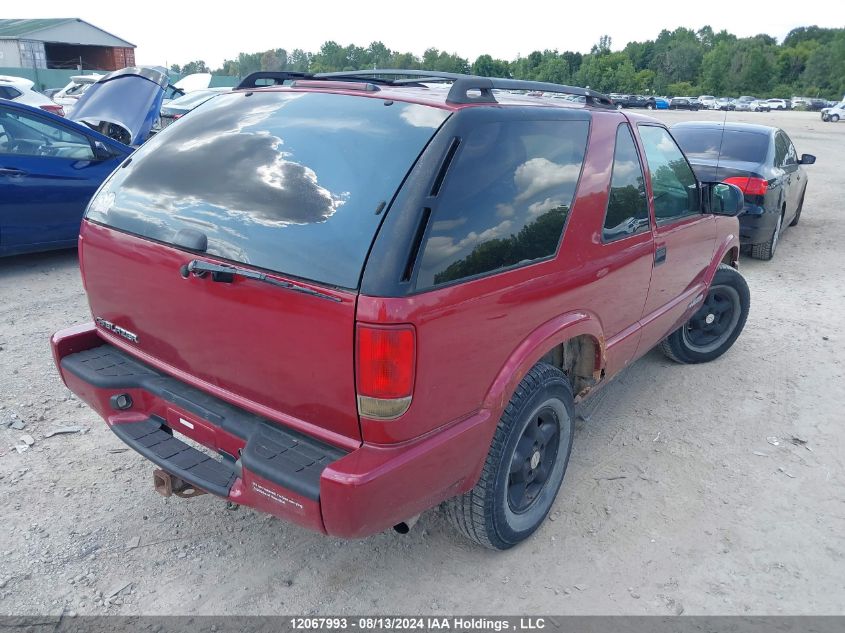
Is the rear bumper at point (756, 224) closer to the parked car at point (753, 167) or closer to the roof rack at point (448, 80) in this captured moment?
the parked car at point (753, 167)

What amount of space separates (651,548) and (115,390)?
2.44 m

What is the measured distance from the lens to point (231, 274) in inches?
87.0

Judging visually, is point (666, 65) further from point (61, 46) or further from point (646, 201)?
point (646, 201)

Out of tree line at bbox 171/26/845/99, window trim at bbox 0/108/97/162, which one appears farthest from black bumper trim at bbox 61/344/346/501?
tree line at bbox 171/26/845/99

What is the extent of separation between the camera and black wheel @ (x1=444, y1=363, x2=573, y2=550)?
254 cm

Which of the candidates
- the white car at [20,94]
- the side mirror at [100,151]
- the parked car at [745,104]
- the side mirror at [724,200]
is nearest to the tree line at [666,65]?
the parked car at [745,104]

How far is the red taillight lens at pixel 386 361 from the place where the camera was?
1.96m

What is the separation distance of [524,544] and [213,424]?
1.49 m

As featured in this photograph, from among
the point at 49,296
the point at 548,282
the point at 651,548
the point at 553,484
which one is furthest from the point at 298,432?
the point at 49,296

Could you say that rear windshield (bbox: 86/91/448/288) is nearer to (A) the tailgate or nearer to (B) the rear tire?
(A) the tailgate

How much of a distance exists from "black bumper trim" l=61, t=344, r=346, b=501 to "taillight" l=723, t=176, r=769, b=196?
6718 millimetres

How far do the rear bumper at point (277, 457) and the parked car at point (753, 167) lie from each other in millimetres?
6374

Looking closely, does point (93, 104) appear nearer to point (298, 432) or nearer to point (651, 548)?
point (298, 432)

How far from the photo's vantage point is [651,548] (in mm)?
2900
